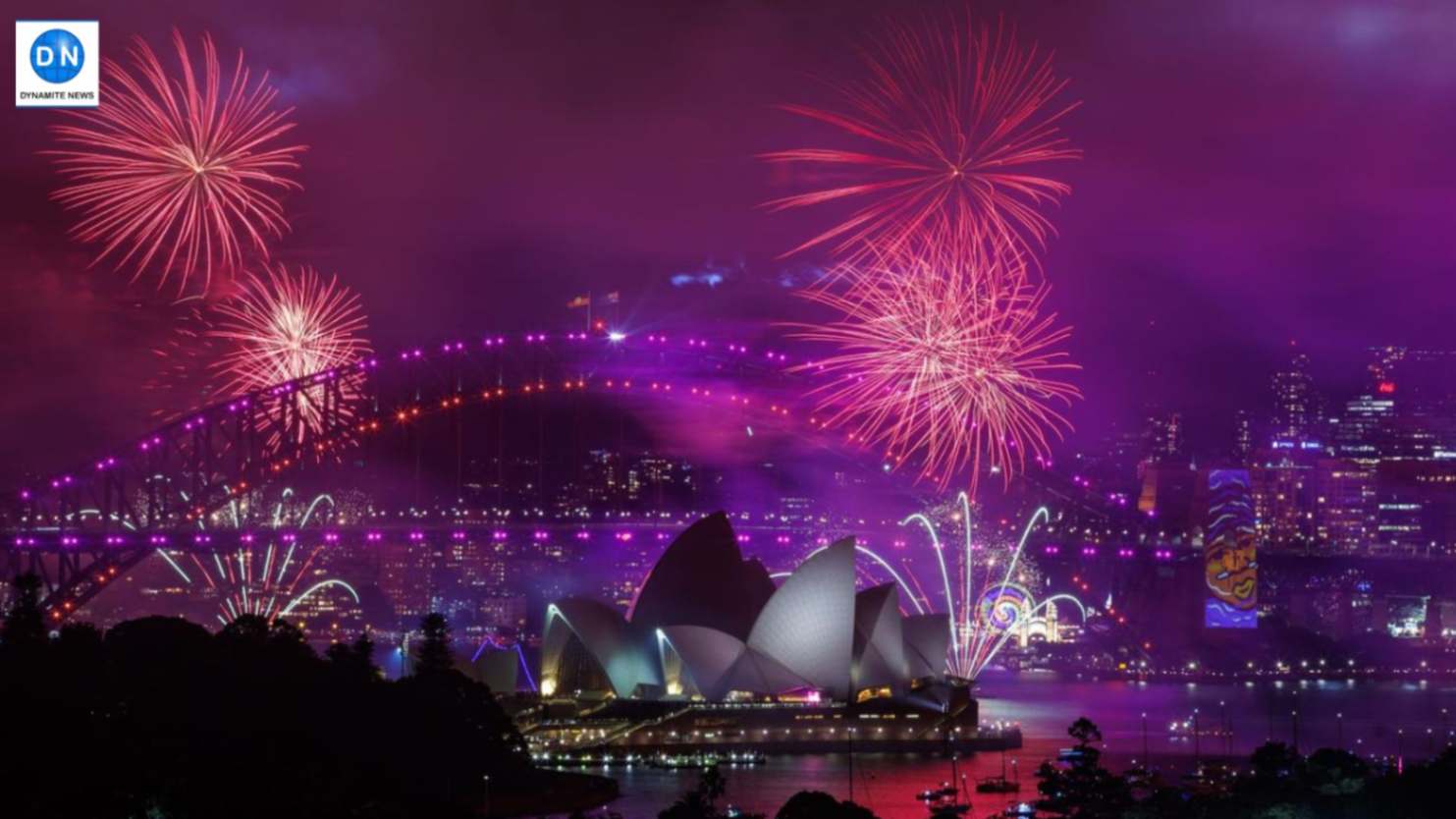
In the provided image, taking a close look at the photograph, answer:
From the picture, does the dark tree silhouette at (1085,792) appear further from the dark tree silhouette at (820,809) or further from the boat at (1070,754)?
the dark tree silhouette at (820,809)

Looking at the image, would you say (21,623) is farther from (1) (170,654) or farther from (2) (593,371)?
(2) (593,371)

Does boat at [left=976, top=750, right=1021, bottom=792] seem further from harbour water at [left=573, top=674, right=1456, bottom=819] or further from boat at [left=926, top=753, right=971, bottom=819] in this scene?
boat at [left=926, top=753, right=971, bottom=819]

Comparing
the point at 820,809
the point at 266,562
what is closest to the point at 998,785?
the point at 820,809

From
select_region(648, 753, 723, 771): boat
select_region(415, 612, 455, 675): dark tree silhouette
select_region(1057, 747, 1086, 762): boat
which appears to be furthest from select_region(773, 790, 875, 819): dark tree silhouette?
select_region(648, 753, 723, 771): boat

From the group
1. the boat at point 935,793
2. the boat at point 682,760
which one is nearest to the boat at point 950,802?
the boat at point 935,793

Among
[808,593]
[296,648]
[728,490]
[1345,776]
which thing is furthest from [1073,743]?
[728,490]

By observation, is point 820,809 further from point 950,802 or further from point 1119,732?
point 1119,732
